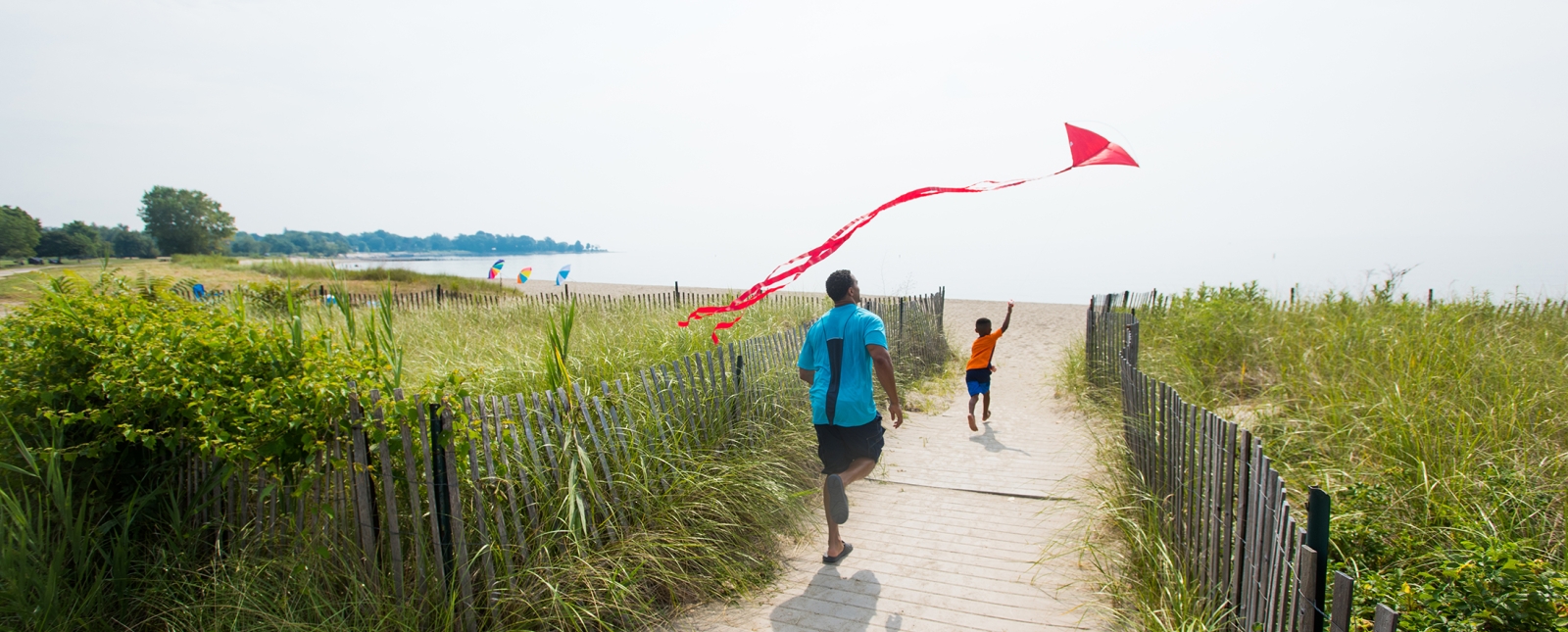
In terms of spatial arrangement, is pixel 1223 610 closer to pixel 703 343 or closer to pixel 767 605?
pixel 767 605

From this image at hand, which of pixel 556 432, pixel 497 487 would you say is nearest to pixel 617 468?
pixel 556 432

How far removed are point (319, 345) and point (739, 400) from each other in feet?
9.77

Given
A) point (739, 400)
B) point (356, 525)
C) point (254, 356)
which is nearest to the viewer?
point (356, 525)

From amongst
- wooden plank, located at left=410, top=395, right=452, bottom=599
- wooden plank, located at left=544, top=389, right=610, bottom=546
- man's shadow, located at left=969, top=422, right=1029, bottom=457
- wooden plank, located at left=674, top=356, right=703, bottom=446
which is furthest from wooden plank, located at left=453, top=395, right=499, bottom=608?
man's shadow, located at left=969, top=422, right=1029, bottom=457

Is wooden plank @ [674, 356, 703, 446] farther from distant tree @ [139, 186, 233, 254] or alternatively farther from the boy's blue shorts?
distant tree @ [139, 186, 233, 254]

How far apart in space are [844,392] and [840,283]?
0.70 m

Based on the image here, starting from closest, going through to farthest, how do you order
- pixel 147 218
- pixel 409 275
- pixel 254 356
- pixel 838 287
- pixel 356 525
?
pixel 356 525
pixel 254 356
pixel 838 287
pixel 409 275
pixel 147 218

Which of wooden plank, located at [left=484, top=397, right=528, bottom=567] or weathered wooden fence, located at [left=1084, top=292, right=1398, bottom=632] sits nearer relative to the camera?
weathered wooden fence, located at [left=1084, top=292, right=1398, bottom=632]

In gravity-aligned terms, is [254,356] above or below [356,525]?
above

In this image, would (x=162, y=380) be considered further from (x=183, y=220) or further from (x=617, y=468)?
(x=183, y=220)

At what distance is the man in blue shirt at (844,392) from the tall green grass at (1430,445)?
7.85 ft

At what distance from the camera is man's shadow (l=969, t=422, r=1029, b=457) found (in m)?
7.27

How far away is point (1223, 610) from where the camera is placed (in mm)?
3021

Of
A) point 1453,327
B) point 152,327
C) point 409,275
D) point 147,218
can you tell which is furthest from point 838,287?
point 147,218
